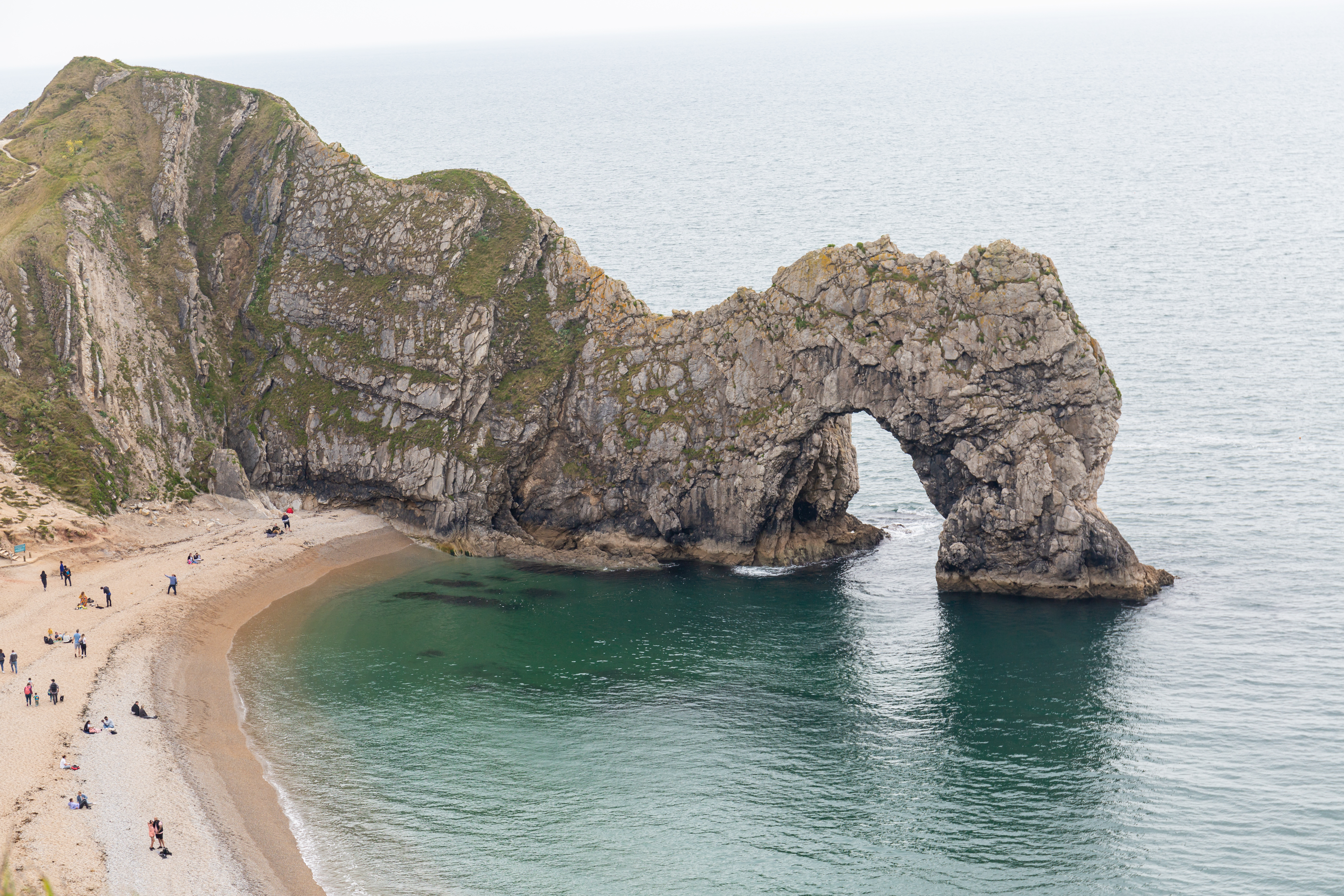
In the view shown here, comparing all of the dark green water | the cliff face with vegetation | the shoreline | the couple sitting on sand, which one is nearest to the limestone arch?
the cliff face with vegetation

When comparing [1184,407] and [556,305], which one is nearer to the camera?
[556,305]

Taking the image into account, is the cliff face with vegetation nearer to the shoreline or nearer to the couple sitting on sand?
the shoreline

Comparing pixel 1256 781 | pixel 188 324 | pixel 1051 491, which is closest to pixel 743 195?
pixel 188 324

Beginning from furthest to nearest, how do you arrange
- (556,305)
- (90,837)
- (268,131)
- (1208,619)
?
(268,131)
(556,305)
(1208,619)
(90,837)

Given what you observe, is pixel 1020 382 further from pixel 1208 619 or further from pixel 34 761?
pixel 34 761

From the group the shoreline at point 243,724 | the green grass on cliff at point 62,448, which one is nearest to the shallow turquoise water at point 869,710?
the shoreline at point 243,724

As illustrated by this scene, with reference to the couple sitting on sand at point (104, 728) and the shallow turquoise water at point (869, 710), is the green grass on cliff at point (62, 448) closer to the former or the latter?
the shallow turquoise water at point (869, 710)
